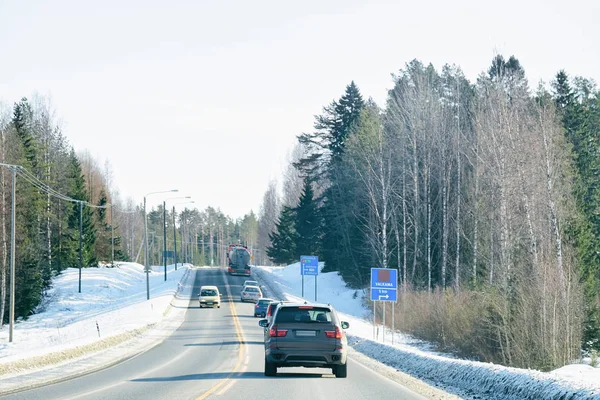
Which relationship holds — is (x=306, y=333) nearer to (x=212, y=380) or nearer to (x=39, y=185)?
(x=212, y=380)

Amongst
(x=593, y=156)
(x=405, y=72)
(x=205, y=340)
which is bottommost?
(x=205, y=340)

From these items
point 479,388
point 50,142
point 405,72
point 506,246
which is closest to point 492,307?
point 506,246

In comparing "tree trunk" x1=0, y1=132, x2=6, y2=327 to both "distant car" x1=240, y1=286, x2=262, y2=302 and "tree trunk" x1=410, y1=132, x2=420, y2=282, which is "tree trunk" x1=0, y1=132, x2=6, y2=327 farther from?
"tree trunk" x1=410, y1=132, x2=420, y2=282

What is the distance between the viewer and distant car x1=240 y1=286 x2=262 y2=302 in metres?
72.6

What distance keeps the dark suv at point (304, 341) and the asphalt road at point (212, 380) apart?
466mm

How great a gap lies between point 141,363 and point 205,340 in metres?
11.8

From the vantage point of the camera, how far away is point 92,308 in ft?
252

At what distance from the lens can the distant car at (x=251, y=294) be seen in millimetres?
72556

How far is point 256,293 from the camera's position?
239ft

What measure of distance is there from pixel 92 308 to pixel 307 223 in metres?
33.3

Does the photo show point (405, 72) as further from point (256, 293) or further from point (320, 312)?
point (320, 312)

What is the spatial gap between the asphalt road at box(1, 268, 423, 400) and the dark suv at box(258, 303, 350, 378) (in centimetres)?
47

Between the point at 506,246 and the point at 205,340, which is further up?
the point at 506,246

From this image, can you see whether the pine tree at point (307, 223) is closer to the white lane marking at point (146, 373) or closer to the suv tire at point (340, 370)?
the white lane marking at point (146, 373)
